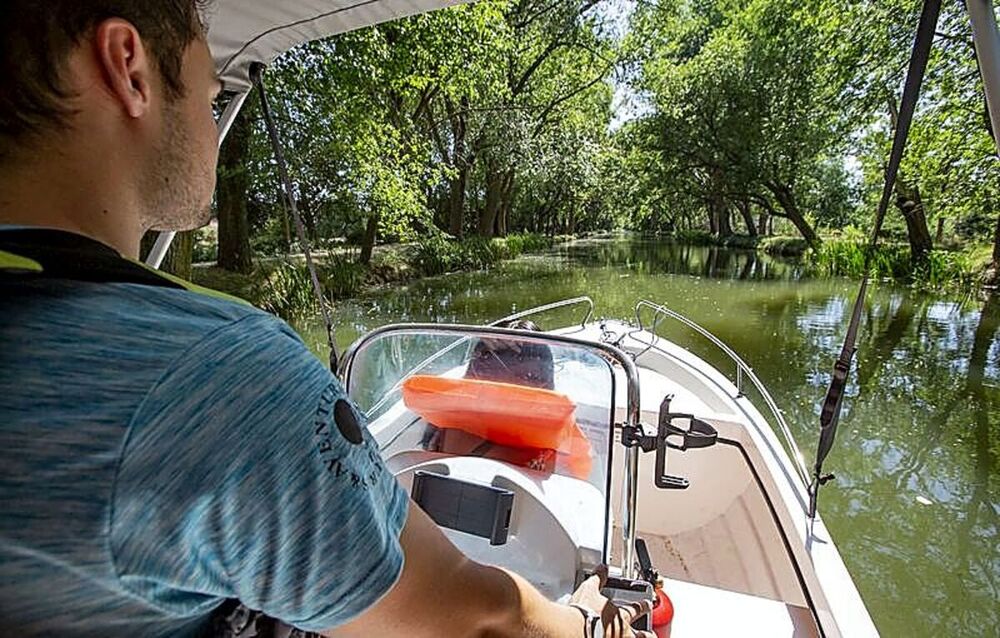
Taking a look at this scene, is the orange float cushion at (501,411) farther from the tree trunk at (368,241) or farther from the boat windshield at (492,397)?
the tree trunk at (368,241)

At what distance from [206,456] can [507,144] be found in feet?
61.8

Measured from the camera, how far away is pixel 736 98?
74.7ft

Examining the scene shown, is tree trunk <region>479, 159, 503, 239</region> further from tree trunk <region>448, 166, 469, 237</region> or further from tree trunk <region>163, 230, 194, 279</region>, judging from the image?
tree trunk <region>163, 230, 194, 279</region>

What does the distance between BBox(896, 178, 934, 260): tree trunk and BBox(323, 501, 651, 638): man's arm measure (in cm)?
1758

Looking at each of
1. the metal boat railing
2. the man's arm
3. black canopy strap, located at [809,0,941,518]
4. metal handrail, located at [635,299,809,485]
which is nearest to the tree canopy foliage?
metal handrail, located at [635,299,809,485]

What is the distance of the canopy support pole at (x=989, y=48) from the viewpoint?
108 centimetres

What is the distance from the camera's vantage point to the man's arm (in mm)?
570

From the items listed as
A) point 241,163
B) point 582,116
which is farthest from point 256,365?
point 582,116

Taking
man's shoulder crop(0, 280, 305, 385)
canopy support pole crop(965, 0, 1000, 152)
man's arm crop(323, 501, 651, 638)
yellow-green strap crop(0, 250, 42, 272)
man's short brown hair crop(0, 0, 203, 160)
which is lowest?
man's arm crop(323, 501, 651, 638)

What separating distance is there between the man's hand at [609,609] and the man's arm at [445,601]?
0.31 metres

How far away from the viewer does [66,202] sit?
22.0 inches

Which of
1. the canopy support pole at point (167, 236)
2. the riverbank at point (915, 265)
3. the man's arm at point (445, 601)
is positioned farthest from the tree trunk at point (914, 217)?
the man's arm at point (445, 601)

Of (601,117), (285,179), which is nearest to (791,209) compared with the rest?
(601,117)

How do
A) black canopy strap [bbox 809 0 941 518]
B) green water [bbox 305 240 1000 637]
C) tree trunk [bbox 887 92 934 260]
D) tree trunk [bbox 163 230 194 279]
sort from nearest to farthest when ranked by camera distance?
black canopy strap [bbox 809 0 941 518] → green water [bbox 305 240 1000 637] → tree trunk [bbox 163 230 194 279] → tree trunk [bbox 887 92 934 260]
